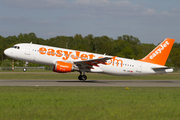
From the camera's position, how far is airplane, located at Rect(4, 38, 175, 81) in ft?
94.4

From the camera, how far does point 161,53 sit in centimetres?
3278

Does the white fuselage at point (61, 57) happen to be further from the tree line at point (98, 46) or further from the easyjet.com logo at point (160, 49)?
the tree line at point (98, 46)

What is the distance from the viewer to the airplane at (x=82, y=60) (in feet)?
94.4

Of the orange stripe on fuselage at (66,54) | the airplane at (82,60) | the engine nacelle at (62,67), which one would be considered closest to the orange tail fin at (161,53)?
the airplane at (82,60)

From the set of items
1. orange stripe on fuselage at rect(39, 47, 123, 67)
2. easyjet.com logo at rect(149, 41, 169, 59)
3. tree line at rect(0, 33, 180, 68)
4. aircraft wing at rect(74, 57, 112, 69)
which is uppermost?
tree line at rect(0, 33, 180, 68)

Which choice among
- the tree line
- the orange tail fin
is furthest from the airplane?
the tree line

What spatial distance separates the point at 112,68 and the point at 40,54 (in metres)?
10.1

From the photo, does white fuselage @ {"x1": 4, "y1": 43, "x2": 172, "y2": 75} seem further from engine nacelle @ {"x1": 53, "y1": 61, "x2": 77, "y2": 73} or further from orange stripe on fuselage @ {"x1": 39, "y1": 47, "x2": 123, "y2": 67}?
engine nacelle @ {"x1": 53, "y1": 61, "x2": 77, "y2": 73}
